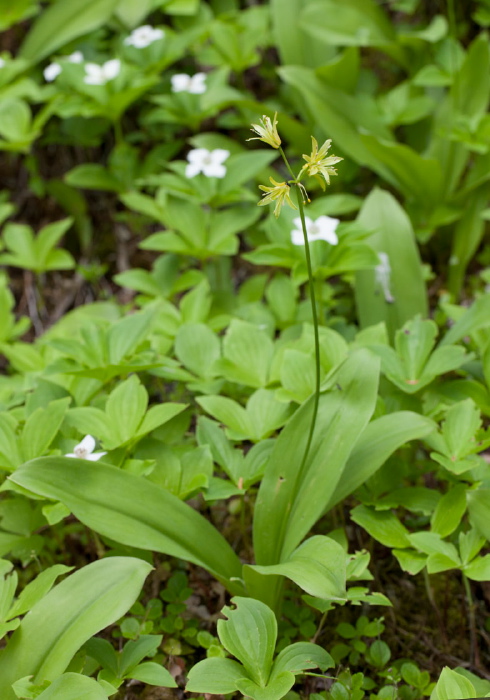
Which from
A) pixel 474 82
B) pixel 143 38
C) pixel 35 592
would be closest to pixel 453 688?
pixel 35 592

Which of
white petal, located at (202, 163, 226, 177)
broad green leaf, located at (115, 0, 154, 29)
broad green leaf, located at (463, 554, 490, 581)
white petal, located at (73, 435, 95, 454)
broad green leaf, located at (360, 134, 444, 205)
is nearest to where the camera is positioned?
broad green leaf, located at (463, 554, 490, 581)

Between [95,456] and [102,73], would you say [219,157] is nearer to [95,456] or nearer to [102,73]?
[102,73]

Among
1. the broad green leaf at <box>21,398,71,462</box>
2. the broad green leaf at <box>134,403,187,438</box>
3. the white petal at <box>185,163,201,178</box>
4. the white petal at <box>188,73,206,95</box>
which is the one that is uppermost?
the white petal at <box>188,73,206,95</box>

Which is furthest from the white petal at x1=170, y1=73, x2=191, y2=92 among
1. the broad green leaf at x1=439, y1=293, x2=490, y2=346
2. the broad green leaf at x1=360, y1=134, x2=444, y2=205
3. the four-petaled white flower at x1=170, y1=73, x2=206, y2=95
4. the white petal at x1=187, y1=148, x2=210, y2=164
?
the broad green leaf at x1=439, y1=293, x2=490, y2=346

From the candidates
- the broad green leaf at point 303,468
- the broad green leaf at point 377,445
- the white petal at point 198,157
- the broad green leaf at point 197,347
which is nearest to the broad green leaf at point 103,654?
the broad green leaf at point 303,468

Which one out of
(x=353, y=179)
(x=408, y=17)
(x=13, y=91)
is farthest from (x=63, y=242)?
(x=408, y=17)

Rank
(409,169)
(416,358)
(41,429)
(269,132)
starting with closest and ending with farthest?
(269,132)
(41,429)
(416,358)
(409,169)

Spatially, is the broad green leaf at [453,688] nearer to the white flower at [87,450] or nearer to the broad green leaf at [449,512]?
the broad green leaf at [449,512]

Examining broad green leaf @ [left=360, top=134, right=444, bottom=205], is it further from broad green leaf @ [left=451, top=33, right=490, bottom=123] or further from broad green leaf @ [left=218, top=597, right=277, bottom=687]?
broad green leaf @ [left=218, top=597, right=277, bottom=687]
